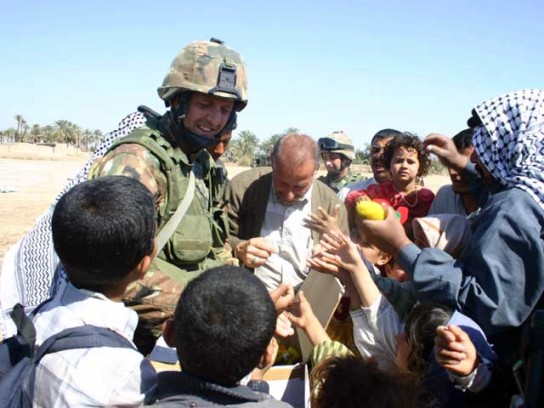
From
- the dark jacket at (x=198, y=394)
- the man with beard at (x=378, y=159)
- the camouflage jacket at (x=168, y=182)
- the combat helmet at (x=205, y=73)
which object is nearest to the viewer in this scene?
the dark jacket at (x=198, y=394)

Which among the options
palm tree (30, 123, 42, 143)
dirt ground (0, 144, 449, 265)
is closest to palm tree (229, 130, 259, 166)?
dirt ground (0, 144, 449, 265)

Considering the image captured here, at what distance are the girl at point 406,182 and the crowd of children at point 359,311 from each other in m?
1.81

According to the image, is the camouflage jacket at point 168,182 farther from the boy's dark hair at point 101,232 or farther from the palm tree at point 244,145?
the palm tree at point 244,145

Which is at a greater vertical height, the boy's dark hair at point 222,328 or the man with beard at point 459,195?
the man with beard at point 459,195

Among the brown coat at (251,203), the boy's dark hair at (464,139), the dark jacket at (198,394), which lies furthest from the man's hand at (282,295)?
the boy's dark hair at (464,139)

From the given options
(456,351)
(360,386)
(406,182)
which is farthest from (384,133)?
→ (360,386)

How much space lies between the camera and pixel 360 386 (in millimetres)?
1965

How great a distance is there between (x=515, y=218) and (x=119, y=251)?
1457 mm

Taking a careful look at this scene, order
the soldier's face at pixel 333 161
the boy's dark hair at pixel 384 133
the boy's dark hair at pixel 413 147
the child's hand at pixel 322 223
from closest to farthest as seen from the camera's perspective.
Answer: the child's hand at pixel 322 223, the boy's dark hair at pixel 413 147, the boy's dark hair at pixel 384 133, the soldier's face at pixel 333 161

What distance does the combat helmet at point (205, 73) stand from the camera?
3.17 m

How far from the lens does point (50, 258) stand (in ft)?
9.48

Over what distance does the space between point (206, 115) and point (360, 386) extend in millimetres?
1835

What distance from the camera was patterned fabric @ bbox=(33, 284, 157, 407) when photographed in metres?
1.66

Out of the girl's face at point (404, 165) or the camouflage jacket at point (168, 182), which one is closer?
the camouflage jacket at point (168, 182)
